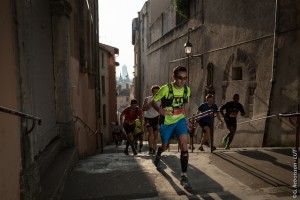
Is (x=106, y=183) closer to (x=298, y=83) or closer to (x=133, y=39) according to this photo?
(x=298, y=83)

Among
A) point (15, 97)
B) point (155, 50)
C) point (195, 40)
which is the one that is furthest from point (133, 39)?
point (15, 97)

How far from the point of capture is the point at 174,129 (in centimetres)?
481

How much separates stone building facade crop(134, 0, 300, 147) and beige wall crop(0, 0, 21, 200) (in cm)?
539

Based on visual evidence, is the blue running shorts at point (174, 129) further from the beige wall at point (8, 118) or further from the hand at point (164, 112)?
the beige wall at point (8, 118)

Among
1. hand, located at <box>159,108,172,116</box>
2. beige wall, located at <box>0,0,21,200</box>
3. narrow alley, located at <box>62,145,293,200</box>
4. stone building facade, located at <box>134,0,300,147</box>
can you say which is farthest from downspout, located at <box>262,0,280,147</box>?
beige wall, located at <box>0,0,21,200</box>

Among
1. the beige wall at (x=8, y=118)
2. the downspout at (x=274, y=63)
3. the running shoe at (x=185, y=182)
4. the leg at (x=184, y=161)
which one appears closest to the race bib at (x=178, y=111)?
the leg at (x=184, y=161)

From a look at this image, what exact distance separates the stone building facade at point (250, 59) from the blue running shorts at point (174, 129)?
2.77 meters

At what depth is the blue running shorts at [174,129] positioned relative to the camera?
15.6 feet

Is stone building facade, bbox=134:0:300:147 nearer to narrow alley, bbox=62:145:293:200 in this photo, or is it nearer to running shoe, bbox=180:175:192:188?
narrow alley, bbox=62:145:293:200

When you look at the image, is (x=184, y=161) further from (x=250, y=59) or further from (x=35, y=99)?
(x=250, y=59)

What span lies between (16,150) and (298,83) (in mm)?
7621

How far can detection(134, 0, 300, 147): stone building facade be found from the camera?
8523mm

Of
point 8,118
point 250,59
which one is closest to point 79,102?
point 8,118

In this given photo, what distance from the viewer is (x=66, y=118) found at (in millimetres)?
6609
